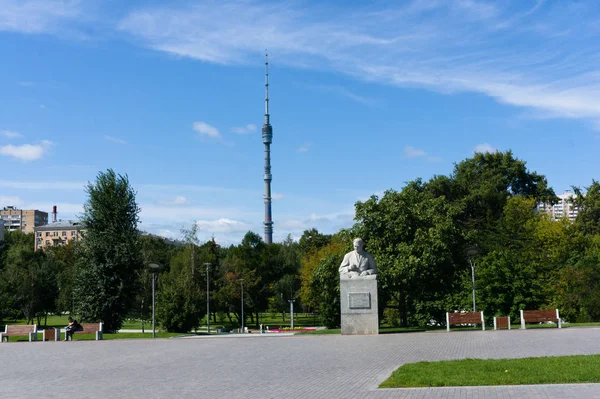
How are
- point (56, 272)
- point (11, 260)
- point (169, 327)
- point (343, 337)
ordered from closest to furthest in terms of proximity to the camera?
point (343, 337)
point (169, 327)
point (56, 272)
point (11, 260)

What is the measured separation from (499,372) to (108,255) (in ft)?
Result: 105

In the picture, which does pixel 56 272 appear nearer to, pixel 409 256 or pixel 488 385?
pixel 409 256

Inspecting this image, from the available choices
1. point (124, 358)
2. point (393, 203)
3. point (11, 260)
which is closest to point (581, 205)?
point (393, 203)

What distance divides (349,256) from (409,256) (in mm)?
8628

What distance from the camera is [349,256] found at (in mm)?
26344

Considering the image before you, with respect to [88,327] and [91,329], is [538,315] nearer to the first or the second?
[91,329]

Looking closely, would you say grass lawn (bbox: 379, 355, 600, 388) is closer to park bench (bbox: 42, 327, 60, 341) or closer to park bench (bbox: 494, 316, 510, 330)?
park bench (bbox: 494, 316, 510, 330)

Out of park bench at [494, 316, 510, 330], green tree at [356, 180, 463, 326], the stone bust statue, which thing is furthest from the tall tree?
park bench at [494, 316, 510, 330]

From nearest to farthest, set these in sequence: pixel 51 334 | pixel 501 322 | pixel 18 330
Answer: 1. pixel 501 322
2. pixel 51 334
3. pixel 18 330

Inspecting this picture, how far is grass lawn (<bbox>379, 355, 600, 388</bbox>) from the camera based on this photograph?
11344mm

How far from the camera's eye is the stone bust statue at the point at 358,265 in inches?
1021

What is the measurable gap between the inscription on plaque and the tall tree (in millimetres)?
19127

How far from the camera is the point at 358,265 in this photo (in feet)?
85.1

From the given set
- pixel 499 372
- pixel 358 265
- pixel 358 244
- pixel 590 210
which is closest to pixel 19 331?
pixel 358 265
